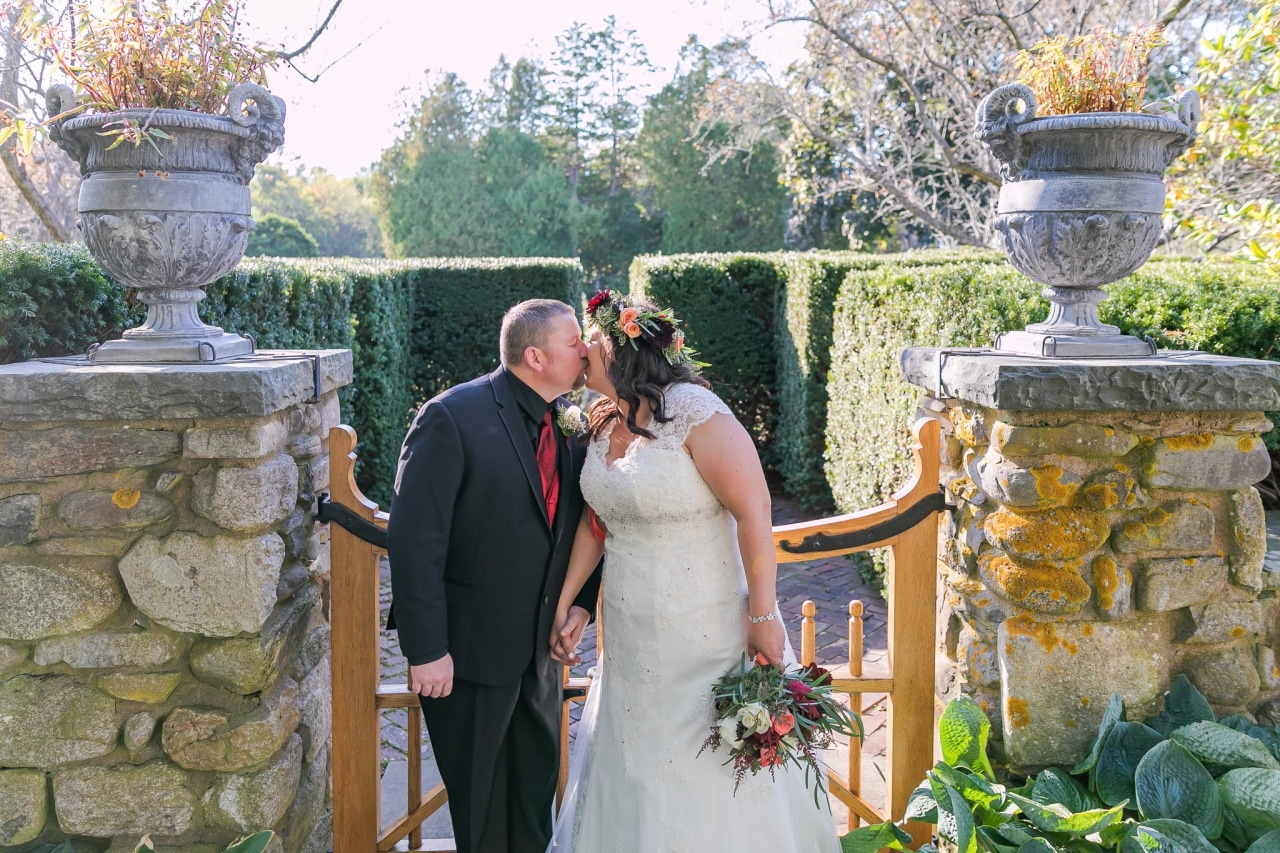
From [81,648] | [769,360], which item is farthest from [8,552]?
[769,360]

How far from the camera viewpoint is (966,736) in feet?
8.21

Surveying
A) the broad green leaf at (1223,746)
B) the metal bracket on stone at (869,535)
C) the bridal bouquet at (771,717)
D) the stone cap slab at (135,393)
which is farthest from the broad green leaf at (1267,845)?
the stone cap slab at (135,393)

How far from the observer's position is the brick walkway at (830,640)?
3985mm

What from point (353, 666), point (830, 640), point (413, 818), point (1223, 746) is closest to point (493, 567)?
point (353, 666)

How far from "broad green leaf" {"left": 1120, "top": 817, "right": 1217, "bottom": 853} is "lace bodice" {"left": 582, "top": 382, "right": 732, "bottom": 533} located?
124cm

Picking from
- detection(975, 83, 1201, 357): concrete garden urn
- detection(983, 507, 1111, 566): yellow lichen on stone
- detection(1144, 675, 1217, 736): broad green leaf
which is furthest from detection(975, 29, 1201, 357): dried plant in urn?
detection(1144, 675, 1217, 736): broad green leaf

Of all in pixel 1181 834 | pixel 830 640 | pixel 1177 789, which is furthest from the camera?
pixel 830 640

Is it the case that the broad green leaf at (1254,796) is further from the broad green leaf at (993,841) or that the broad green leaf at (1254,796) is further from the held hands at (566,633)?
→ the held hands at (566,633)

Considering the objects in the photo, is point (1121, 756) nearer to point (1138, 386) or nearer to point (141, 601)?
point (1138, 386)

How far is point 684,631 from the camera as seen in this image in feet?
8.27

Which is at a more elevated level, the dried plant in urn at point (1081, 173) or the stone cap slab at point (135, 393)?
the dried plant in urn at point (1081, 173)

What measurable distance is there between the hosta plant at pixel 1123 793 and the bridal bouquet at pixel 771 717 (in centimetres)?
29

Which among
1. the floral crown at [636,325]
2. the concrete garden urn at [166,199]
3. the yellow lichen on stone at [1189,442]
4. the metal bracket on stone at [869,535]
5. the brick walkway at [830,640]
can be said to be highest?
the concrete garden urn at [166,199]

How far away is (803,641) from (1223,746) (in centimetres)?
109
